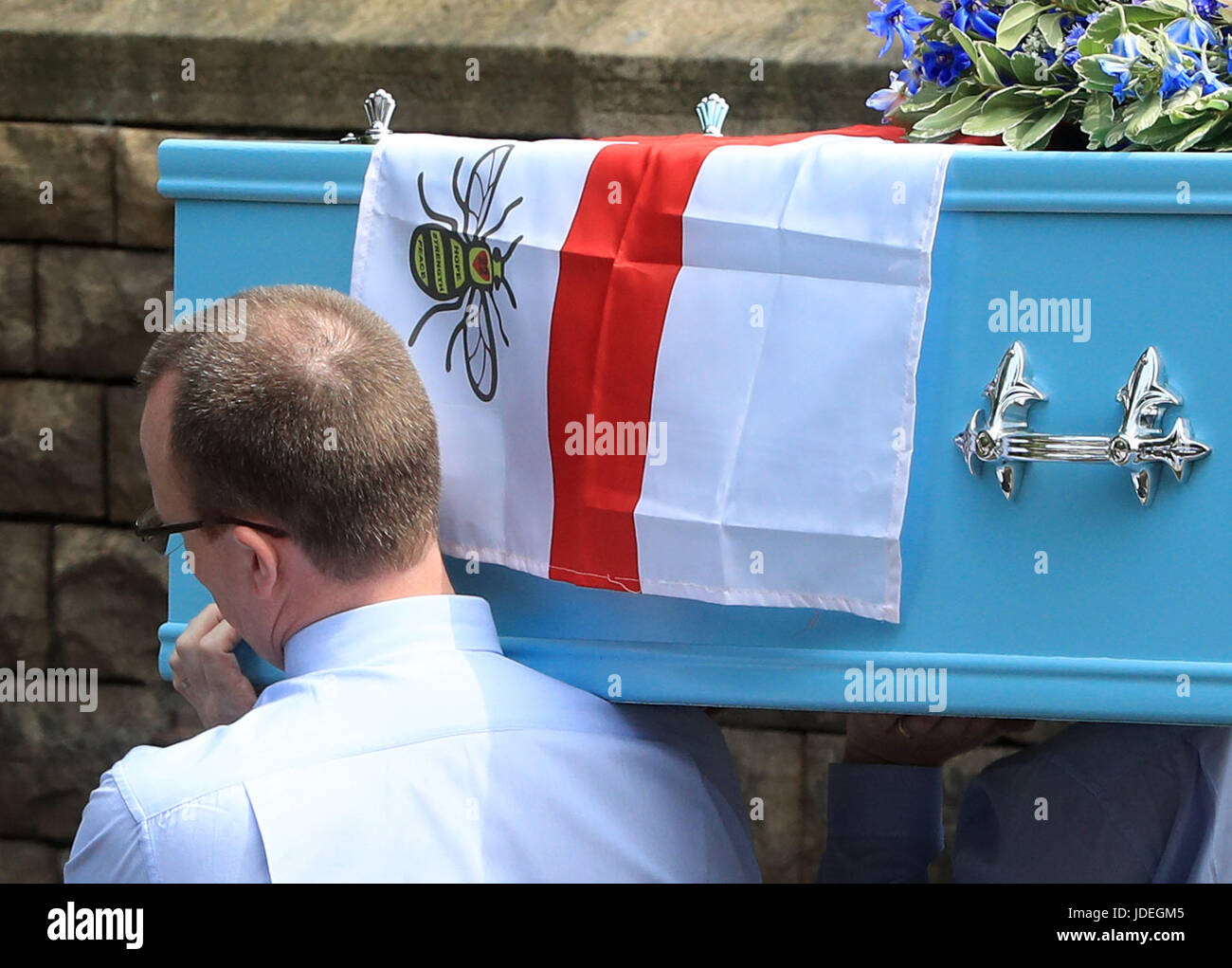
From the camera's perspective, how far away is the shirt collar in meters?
1.54

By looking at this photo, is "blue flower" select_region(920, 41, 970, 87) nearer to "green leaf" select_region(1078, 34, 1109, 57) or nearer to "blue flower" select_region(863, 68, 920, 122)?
"blue flower" select_region(863, 68, 920, 122)

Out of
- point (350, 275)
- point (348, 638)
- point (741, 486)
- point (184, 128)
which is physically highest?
point (184, 128)

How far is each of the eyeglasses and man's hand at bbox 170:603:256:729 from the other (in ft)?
0.45

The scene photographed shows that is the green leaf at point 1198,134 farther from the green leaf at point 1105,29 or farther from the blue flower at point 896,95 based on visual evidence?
the blue flower at point 896,95

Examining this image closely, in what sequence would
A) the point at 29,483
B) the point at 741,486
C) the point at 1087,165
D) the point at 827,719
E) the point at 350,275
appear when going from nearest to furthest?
the point at 1087,165, the point at 741,486, the point at 350,275, the point at 827,719, the point at 29,483

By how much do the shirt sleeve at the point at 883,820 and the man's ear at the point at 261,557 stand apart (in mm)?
812

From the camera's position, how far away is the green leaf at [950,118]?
1.54 meters

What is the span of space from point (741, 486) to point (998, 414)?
259 mm

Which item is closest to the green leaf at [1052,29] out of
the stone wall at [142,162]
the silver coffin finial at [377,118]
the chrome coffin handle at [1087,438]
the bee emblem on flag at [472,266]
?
the chrome coffin handle at [1087,438]

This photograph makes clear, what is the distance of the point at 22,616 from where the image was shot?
12.2 feet

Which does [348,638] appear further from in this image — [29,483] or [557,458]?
[29,483]

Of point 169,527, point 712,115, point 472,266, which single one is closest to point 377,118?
point 472,266

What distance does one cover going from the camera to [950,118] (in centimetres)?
155

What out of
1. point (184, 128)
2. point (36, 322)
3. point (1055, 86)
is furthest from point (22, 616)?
point (1055, 86)
